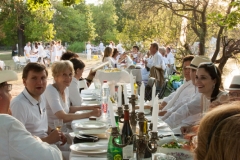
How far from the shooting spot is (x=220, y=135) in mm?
762

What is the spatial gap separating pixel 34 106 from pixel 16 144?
114 cm

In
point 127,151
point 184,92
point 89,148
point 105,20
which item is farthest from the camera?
point 105,20

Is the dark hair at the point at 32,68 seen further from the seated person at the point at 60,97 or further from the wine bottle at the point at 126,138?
the wine bottle at the point at 126,138

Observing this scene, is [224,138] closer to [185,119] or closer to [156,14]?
[185,119]

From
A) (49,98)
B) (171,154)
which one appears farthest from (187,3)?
(171,154)

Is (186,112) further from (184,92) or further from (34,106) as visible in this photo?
(34,106)

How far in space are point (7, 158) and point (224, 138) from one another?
1363 millimetres

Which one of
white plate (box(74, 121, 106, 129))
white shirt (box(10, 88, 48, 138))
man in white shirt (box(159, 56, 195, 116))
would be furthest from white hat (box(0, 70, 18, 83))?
man in white shirt (box(159, 56, 195, 116))

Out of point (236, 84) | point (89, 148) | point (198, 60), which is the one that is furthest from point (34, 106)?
point (198, 60)

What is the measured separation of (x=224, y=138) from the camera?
29.6 inches

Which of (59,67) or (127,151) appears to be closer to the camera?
(127,151)

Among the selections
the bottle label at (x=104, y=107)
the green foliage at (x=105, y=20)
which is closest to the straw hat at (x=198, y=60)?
the bottle label at (x=104, y=107)

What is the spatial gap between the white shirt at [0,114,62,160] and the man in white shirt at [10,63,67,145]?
931 millimetres

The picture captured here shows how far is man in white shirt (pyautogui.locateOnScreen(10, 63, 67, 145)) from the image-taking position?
106 inches
